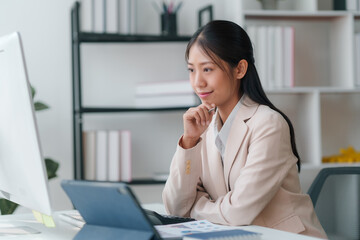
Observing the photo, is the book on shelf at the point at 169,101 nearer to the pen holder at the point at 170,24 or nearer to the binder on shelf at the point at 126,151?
the binder on shelf at the point at 126,151

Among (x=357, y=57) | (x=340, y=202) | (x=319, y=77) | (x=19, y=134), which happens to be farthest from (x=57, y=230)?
(x=319, y=77)

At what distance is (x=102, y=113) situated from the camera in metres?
3.15

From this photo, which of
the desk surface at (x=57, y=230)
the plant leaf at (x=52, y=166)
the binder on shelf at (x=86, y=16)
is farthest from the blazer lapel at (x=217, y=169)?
the binder on shelf at (x=86, y=16)

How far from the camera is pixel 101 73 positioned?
3184 mm

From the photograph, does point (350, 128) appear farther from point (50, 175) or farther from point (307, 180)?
point (50, 175)

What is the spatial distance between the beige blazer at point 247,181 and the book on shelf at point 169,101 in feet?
4.25

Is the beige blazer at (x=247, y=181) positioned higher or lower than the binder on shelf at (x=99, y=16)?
lower

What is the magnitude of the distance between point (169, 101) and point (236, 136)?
1446mm

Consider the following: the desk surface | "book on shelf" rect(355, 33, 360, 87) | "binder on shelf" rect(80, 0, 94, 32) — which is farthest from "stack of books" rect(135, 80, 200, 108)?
the desk surface

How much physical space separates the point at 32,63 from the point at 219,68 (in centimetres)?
174

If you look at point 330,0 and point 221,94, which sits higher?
point 330,0

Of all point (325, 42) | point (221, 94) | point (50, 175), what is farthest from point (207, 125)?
point (325, 42)

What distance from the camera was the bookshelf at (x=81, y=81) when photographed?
2918 mm

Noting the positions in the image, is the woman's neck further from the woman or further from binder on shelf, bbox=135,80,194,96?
binder on shelf, bbox=135,80,194,96
